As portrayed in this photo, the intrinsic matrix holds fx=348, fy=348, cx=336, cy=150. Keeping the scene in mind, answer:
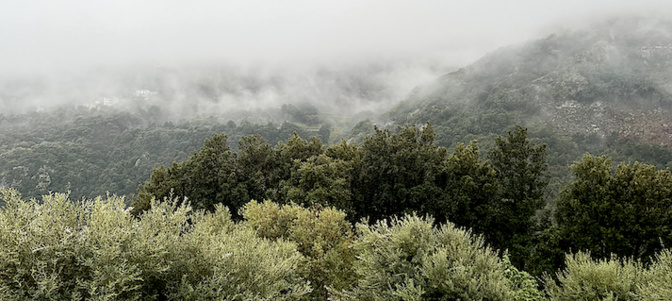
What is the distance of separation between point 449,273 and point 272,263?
8315mm

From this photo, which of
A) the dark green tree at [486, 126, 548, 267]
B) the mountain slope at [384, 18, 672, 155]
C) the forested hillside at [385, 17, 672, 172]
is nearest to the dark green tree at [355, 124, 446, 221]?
the dark green tree at [486, 126, 548, 267]

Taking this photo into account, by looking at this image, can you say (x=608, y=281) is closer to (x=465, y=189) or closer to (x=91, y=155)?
(x=465, y=189)

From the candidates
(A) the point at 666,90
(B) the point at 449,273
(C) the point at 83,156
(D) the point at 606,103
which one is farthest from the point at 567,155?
(C) the point at 83,156

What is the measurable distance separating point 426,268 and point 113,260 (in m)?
13.2

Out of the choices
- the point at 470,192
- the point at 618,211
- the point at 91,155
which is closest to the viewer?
the point at 618,211

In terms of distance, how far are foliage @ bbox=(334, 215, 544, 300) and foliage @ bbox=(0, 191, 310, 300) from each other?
4376 mm

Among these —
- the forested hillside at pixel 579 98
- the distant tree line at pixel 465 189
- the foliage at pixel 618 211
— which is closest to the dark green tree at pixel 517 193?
the distant tree line at pixel 465 189

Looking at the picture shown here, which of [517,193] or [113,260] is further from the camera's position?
[517,193]

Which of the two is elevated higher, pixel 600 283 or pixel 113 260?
pixel 113 260

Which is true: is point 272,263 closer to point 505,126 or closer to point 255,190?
point 255,190

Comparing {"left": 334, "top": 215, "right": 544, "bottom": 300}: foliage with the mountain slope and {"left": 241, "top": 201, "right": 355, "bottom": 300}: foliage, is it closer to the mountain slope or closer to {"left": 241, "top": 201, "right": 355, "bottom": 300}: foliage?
{"left": 241, "top": 201, "right": 355, "bottom": 300}: foliage

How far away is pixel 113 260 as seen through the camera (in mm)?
12789

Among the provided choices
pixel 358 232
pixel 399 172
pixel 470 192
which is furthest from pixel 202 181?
pixel 470 192

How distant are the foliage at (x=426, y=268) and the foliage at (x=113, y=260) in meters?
4.38
